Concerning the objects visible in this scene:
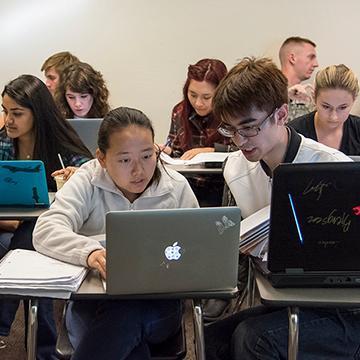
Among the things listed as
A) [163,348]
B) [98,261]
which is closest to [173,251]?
[98,261]

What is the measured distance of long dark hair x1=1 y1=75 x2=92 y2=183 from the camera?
7.60ft

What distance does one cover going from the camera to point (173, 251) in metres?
1.19

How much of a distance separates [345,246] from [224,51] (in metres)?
2.87

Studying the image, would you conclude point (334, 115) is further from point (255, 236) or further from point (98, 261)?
point (98, 261)

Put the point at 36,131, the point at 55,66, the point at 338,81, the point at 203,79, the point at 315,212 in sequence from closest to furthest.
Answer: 1. the point at 315,212
2. the point at 36,131
3. the point at 338,81
4. the point at 203,79
5. the point at 55,66

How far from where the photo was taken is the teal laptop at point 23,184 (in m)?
1.77

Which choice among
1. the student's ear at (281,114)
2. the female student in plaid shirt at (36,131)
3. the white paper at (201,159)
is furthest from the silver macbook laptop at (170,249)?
the white paper at (201,159)

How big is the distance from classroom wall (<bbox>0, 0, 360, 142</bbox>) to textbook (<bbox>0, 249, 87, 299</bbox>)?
2.63 m

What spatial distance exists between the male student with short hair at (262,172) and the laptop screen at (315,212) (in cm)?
27

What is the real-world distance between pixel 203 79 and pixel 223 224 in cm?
178

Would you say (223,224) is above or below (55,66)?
below

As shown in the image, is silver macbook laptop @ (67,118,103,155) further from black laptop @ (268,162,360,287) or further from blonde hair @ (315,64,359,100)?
black laptop @ (268,162,360,287)

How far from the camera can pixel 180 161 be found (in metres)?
2.59

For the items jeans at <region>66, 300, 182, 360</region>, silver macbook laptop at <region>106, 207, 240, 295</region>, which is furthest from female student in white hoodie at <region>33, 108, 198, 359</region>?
silver macbook laptop at <region>106, 207, 240, 295</region>
